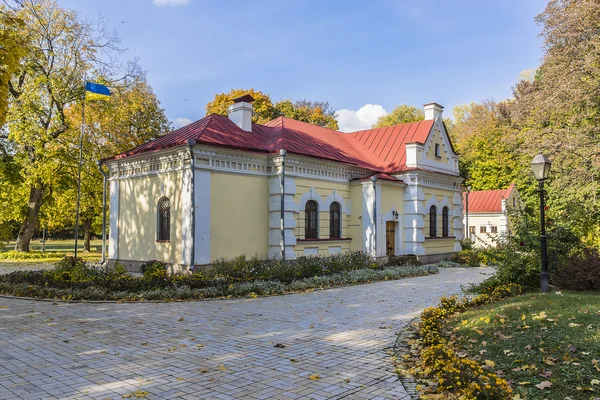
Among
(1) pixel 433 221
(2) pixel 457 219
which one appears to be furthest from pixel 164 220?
(2) pixel 457 219

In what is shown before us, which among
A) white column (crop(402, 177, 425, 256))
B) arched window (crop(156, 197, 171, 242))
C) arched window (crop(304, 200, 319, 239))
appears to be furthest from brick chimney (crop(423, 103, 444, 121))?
arched window (crop(156, 197, 171, 242))

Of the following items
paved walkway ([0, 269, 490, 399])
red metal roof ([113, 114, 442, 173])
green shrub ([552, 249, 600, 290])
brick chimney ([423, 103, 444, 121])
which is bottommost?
paved walkway ([0, 269, 490, 399])

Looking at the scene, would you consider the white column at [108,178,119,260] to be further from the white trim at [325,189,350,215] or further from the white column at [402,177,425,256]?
the white column at [402,177,425,256]

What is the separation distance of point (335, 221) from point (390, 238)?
365cm

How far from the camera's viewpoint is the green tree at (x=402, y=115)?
50.0 m

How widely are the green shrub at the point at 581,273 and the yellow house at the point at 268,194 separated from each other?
30.8ft

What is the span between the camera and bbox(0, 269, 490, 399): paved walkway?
5.22 m

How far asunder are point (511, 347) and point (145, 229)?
14582 mm

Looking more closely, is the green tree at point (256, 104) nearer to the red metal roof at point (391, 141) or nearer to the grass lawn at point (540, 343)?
the red metal roof at point (391, 141)

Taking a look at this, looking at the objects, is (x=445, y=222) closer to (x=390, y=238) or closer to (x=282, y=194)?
(x=390, y=238)

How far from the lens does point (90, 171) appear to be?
27484 mm

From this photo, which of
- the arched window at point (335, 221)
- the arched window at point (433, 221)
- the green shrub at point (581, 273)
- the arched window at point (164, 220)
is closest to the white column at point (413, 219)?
the arched window at point (433, 221)

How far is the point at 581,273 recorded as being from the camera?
10.4 m

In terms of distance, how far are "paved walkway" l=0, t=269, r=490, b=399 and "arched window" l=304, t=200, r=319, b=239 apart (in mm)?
7359
